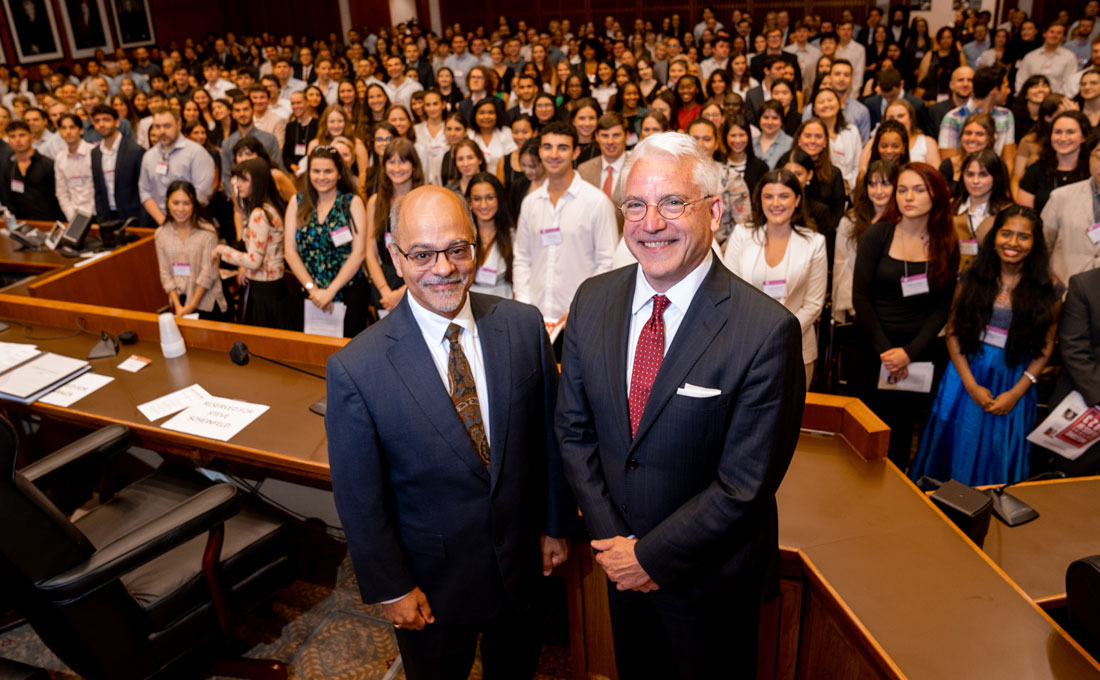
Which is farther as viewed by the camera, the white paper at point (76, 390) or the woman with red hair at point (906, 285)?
the woman with red hair at point (906, 285)

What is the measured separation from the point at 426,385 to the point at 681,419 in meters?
0.55

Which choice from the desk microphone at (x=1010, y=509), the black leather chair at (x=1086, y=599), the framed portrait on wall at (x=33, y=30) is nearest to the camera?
the black leather chair at (x=1086, y=599)

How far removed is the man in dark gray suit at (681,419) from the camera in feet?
4.69

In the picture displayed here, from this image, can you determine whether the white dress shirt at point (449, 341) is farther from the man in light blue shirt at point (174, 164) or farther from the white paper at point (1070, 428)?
the man in light blue shirt at point (174, 164)

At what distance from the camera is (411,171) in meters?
3.86

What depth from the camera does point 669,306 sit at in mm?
1533

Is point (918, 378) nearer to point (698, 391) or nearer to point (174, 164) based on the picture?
point (698, 391)

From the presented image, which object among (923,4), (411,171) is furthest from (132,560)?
(923,4)

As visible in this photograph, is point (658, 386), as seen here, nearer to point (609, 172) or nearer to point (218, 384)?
point (218, 384)

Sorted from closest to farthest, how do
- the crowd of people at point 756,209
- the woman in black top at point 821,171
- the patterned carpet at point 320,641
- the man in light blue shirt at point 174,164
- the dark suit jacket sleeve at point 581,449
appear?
the dark suit jacket sleeve at point 581,449 < the patterned carpet at point 320,641 < the crowd of people at point 756,209 < the woman in black top at point 821,171 < the man in light blue shirt at point 174,164

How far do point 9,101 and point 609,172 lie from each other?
951 cm

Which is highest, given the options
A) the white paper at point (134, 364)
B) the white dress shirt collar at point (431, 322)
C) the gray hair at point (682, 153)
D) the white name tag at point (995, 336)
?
the gray hair at point (682, 153)

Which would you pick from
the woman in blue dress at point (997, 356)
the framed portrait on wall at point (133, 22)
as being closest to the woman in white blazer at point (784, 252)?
the woman in blue dress at point (997, 356)

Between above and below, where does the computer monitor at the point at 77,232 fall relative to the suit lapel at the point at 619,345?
below
